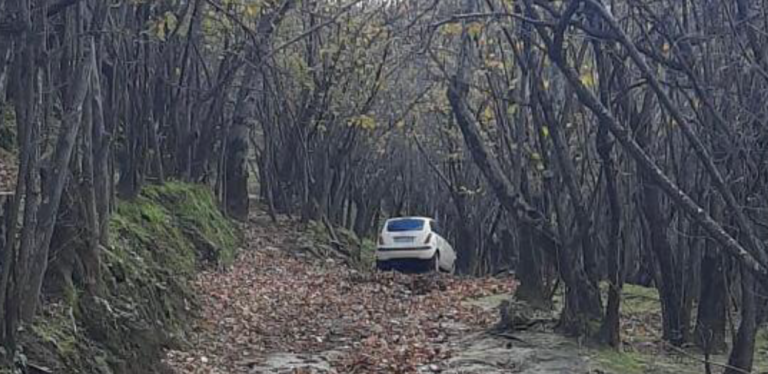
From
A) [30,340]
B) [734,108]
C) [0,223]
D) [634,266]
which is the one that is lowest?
[634,266]

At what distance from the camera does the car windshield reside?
28422mm

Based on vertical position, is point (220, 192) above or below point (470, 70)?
below

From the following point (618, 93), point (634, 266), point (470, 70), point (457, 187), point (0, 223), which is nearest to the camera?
point (0, 223)

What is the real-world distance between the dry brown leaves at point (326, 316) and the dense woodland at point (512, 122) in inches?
70.5

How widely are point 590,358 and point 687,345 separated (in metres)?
1.49

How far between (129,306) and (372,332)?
4.75m

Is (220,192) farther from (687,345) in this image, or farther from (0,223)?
(0,223)

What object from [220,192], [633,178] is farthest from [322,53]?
[633,178]

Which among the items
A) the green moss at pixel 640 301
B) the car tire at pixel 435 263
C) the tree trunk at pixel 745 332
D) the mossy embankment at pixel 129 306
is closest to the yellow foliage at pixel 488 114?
the green moss at pixel 640 301

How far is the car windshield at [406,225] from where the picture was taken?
93.2 feet

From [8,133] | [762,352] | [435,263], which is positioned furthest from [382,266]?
[762,352]

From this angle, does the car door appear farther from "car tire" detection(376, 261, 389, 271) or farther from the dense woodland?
Answer: "car tire" detection(376, 261, 389, 271)

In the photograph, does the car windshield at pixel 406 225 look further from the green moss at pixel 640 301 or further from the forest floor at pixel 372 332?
the green moss at pixel 640 301

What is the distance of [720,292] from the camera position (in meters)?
12.3
